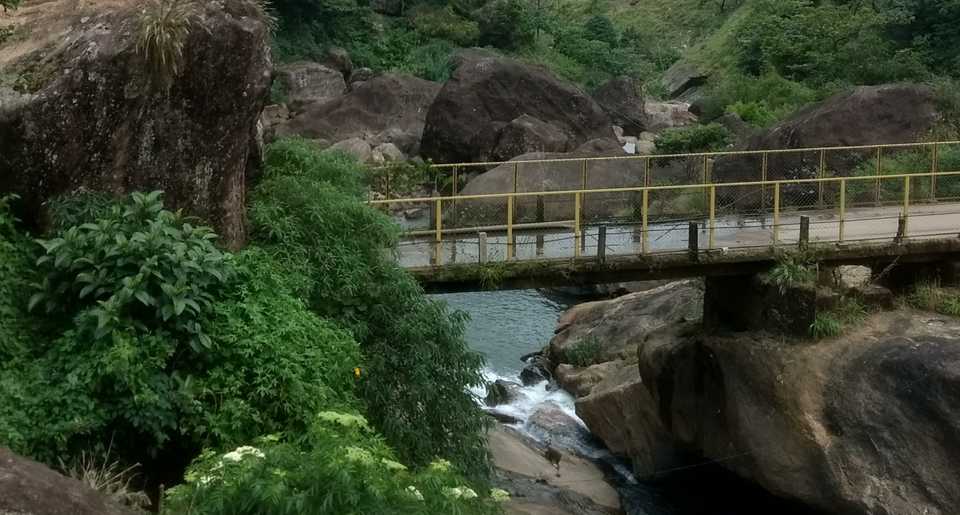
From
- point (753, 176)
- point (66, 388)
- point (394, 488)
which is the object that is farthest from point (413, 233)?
point (753, 176)

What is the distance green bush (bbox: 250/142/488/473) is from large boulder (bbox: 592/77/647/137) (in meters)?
33.2

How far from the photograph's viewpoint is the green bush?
1280cm

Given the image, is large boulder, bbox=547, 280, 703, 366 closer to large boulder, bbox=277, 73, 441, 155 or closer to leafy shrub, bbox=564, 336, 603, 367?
leafy shrub, bbox=564, 336, 603, 367

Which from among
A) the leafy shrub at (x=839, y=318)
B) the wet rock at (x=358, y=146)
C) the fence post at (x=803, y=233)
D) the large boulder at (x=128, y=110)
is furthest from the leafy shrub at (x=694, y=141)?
the large boulder at (x=128, y=110)

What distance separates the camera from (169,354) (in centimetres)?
1090

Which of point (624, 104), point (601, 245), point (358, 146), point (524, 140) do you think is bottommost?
point (601, 245)

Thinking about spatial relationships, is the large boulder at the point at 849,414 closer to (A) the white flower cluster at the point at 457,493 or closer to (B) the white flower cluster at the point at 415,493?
(A) the white flower cluster at the point at 457,493

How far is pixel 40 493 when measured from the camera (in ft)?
22.7

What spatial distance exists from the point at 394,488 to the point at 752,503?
40.0ft

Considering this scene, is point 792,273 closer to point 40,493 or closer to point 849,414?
point 849,414

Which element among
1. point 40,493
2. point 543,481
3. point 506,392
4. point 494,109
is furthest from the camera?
point 494,109

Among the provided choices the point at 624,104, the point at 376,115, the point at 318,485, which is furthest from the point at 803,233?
the point at 624,104

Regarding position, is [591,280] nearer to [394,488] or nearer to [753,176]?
[394,488]

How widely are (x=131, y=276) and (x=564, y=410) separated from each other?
44.1 ft
